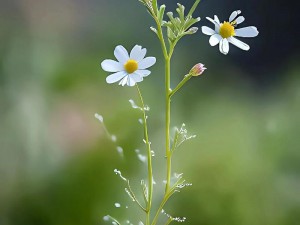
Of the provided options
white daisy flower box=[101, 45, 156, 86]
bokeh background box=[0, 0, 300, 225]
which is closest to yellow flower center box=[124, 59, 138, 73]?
white daisy flower box=[101, 45, 156, 86]

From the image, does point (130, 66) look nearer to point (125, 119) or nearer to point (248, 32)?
point (248, 32)

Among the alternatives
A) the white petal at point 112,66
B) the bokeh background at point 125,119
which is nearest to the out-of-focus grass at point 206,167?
the bokeh background at point 125,119

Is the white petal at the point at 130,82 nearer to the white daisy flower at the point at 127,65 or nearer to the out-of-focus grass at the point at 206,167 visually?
the white daisy flower at the point at 127,65

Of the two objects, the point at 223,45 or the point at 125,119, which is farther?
the point at 125,119

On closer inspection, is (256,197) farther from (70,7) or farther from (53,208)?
(70,7)

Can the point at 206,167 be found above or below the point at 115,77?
above

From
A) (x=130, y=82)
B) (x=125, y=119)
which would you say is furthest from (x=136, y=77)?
(x=125, y=119)
